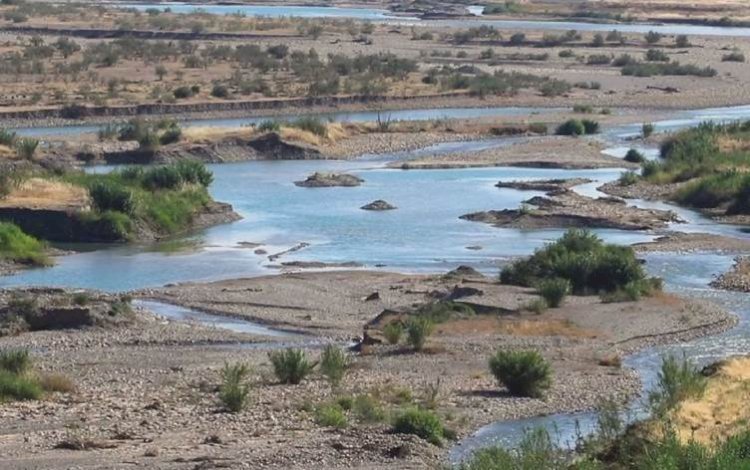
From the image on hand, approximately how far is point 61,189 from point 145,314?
1459cm

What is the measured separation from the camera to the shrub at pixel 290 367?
94.1 feet

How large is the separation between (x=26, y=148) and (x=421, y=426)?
35609 millimetres

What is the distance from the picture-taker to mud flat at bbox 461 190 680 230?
162ft

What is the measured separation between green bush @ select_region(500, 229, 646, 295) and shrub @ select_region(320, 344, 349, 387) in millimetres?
9749

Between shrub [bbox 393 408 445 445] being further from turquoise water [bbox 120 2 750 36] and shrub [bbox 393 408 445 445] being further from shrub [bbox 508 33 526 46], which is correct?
turquoise water [bbox 120 2 750 36]

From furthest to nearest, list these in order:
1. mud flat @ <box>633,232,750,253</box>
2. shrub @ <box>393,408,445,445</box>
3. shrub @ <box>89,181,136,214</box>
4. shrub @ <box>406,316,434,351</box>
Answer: shrub @ <box>89,181,136,214</box>
mud flat @ <box>633,232,750,253</box>
shrub @ <box>406,316,434,351</box>
shrub @ <box>393,408,445,445</box>

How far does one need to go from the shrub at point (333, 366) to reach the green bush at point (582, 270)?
9749 mm

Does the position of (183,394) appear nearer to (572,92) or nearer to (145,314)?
(145,314)

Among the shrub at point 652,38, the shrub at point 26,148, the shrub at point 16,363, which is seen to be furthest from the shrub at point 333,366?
the shrub at point 652,38

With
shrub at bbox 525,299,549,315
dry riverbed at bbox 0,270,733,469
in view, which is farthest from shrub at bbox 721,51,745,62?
shrub at bbox 525,299,549,315

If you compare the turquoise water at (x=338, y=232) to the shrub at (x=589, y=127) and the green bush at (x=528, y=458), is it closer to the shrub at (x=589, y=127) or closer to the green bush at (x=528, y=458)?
the shrub at (x=589, y=127)

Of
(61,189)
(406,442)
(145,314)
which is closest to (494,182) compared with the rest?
(61,189)

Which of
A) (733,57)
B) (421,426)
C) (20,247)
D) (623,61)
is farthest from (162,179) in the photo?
(733,57)

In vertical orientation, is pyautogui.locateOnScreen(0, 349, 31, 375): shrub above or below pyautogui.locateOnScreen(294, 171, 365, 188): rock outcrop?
above
